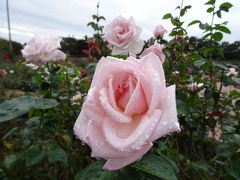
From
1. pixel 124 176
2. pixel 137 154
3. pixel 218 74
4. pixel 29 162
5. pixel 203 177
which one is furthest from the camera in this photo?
pixel 218 74

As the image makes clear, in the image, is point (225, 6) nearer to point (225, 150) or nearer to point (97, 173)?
point (225, 150)

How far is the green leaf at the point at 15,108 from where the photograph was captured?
0.91 metres

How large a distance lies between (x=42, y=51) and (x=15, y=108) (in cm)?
52

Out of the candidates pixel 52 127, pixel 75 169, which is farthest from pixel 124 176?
pixel 75 169

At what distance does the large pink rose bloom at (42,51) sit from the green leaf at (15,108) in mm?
425

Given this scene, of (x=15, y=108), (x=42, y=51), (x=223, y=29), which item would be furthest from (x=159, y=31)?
(x=15, y=108)

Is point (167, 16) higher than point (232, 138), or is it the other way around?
point (167, 16)

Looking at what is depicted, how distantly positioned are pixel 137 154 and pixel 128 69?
6.6 inches

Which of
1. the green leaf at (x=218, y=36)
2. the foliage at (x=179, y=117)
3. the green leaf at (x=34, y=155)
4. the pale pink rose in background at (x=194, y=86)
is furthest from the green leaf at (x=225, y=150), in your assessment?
the green leaf at (x=34, y=155)

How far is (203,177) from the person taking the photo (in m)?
1.62

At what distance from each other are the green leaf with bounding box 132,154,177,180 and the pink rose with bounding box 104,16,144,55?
19.7 inches

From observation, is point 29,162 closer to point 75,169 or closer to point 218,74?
point 75,169

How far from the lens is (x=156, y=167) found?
0.80 meters

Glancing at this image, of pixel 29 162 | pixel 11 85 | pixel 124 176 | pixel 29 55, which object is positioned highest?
pixel 29 55
